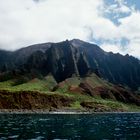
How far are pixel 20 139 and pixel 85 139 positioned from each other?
41.8 feet

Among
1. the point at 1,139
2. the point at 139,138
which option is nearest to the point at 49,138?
the point at 1,139

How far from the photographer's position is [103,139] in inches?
2889

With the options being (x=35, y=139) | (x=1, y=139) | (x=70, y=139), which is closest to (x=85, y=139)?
(x=70, y=139)

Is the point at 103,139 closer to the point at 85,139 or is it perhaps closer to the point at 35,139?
the point at 85,139

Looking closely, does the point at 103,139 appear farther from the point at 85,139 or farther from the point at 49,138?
the point at 49,138

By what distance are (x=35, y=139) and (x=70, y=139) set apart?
274 inches

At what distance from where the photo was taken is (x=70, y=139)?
72062mm

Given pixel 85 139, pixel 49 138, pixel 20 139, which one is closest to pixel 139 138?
pixel 85 139

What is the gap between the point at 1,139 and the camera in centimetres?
6781

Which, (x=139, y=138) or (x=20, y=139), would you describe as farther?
(x=139, y=138)

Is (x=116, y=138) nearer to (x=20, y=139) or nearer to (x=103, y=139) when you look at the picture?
(x=103, y=139)

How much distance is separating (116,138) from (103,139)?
373 centimetres

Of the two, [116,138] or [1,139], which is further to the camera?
[116,138]

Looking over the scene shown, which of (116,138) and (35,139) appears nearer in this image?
(35,139)
